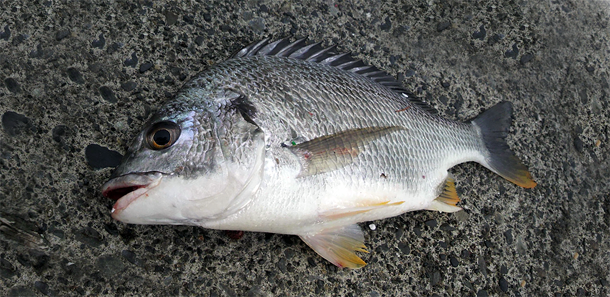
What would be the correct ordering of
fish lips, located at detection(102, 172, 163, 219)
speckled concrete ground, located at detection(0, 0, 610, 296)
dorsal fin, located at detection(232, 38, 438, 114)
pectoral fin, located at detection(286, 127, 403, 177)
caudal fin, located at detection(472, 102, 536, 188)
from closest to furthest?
fish lips, located at detection(102, 172, 163, 219) → pectoral fin, located at detection(286, 127, 403, 177) → speckled concrete ground, located at detection(0, 0, 610, 296) → dorsal fin, located at detection(232, 38, 438, 114) → caudal fin, located at detection(472, 102, 536, 188)

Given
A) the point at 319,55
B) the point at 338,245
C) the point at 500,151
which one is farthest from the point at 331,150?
the point at 500,151

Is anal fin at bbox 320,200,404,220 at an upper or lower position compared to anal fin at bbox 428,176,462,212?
upper

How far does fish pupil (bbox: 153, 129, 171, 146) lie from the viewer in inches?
50.9

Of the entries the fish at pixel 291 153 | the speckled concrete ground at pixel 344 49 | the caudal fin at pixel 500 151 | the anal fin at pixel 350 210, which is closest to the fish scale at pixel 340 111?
the fish at pixel 291 153

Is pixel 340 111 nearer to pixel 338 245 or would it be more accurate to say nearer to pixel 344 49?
pixel 338 245

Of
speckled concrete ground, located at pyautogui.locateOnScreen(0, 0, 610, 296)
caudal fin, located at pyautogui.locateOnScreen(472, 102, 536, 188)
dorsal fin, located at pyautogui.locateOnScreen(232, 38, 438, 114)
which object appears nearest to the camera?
speckled concrete ground, located at pyautogui.locateOnScreen(0, 0, 610, 296)

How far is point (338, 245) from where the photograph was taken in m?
1.63

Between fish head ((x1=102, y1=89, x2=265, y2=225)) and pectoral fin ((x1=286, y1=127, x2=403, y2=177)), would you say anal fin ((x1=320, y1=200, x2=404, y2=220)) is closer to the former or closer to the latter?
pectoral fin ((x1=286, y1=127, x2=403, y2=177))

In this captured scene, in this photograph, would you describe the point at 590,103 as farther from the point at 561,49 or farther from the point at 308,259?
the point at 308,259

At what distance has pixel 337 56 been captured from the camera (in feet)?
6.01

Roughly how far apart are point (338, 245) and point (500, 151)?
0.99 meters

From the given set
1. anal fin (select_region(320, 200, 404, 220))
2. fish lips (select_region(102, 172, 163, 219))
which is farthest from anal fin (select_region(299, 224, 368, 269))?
fish lips (select_region(102, 172, 163, 219))

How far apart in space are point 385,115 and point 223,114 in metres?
0.67

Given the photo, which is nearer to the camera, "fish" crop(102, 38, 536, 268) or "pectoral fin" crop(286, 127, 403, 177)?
"fish" crop(102, 38, 536, 268)
